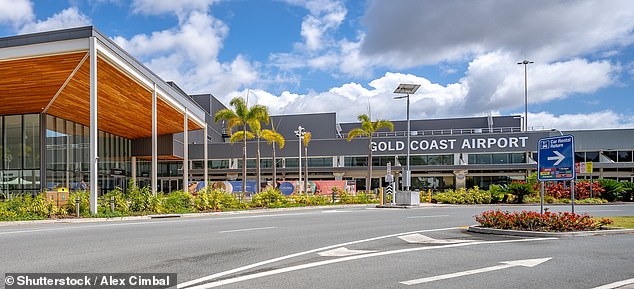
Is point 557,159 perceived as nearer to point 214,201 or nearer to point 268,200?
point 214,201

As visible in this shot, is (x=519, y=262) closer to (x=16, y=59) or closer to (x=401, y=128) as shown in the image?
(x=16, y=59)

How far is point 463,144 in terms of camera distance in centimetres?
5631

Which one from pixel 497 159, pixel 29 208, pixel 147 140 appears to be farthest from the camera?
pixel 497 159

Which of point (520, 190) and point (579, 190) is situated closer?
point (520, 190)

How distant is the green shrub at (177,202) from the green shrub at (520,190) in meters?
22.9

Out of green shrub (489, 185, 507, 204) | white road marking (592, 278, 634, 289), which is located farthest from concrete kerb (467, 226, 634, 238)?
green shrub (489, 185, 507, 204)

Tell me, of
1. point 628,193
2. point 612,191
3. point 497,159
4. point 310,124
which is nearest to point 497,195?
point 612,191

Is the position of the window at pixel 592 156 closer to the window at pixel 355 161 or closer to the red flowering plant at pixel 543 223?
the window at pixel 355 161

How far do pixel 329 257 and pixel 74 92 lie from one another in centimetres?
2453

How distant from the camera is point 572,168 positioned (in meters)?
15.4

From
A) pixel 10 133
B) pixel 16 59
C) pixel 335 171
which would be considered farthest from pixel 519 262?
pixel 335 171

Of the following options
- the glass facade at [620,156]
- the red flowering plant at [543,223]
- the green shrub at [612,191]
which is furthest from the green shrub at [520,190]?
the glass facade at [620,156]

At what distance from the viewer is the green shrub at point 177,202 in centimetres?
2607

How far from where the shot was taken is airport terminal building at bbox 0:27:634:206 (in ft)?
81.0
